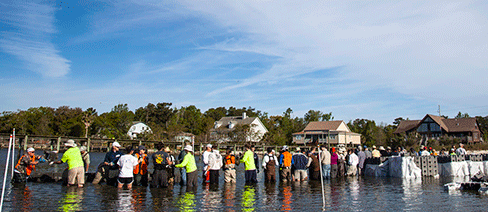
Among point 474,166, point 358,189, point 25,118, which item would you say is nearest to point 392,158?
point 474,166

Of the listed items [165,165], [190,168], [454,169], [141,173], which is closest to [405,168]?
[454,169]

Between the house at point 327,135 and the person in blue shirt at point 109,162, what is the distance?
6547cm

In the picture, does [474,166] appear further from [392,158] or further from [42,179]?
[42,179]

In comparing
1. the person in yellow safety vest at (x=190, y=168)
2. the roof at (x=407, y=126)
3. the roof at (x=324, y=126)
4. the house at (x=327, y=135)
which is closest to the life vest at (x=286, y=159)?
the person in yellow safety vest at (x=190, y=168)

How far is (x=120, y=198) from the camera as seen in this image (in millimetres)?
11305

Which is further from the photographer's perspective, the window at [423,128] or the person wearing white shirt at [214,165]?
the window at [423,128]

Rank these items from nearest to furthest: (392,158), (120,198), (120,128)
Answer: (120,198), (392,158), (120,128)

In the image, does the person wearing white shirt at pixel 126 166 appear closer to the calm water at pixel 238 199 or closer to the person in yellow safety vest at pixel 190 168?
the calm water at pixel 238 199

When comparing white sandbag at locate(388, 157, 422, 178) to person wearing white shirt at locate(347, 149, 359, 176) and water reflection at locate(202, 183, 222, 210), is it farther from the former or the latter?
water reflection at locate(202, 183, 222, 210)

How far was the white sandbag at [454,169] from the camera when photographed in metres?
19.8

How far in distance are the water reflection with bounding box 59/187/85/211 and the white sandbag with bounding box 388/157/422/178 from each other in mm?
14636

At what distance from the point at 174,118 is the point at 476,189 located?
96919 mm

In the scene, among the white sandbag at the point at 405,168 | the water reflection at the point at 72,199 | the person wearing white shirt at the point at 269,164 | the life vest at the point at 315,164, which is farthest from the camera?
the white sandbag at the point at 405,168

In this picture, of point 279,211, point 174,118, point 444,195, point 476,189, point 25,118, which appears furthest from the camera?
point 174,118
